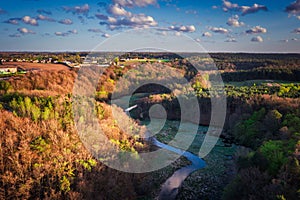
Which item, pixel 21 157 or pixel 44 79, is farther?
pixel 44 79

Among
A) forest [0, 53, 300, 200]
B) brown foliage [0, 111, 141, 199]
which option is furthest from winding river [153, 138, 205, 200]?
brown foliage [0, 111, 141, 199]

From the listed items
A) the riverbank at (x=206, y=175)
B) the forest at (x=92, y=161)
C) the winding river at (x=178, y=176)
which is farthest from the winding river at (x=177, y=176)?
the forest at (x=92, y=161)

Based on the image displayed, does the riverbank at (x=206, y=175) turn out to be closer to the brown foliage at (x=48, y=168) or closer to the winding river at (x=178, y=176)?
the winding river at (x=178, y=176)

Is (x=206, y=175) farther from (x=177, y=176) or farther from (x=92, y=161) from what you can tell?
(x=92, y=161)

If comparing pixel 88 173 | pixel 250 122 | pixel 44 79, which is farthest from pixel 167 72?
pixel 88 173

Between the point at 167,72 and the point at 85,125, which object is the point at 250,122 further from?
the point at 167,72

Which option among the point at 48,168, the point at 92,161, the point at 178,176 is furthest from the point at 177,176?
the point at 48,168

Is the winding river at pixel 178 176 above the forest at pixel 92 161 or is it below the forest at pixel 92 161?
below

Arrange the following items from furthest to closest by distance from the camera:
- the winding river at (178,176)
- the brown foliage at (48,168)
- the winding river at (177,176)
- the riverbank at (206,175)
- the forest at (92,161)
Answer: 1. the riverbank at (206,175)
2. the winding river at (178,176)
3. the winding river at (177,176)
4. the brown foliage at (48,168)
5. the forest at (92,161)

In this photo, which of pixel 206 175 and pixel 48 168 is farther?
pixel 206 175

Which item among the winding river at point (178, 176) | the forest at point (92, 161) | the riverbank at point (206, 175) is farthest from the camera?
the riverbank at point (206, 175)

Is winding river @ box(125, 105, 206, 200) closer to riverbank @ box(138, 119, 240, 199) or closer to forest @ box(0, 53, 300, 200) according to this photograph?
riverbank @ box(138, 119, 240, 199)
